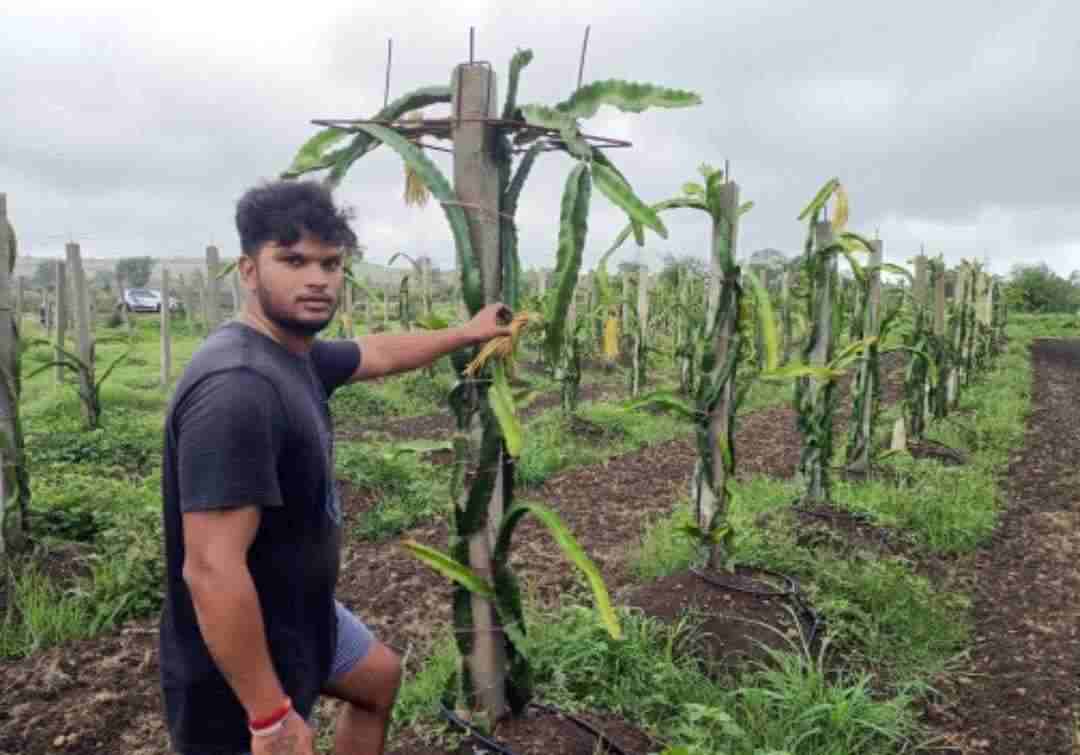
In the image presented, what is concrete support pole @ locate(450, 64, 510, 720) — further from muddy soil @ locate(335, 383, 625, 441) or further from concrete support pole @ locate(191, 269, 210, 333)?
concrete support pole @ locate(191, 269, 210, 333)

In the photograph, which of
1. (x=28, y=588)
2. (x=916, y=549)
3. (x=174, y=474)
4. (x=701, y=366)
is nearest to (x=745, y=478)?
(x=916, y=549)

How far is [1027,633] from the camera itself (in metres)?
4.17

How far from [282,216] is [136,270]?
5384cm

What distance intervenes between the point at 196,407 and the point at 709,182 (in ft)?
9.09

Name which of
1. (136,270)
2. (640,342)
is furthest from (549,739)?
(136,270)

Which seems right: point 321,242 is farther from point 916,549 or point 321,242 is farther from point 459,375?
point 916,549

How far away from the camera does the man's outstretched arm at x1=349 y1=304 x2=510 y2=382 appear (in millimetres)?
2363

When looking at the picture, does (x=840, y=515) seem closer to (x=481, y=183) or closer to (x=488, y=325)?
(x=488, y=325)

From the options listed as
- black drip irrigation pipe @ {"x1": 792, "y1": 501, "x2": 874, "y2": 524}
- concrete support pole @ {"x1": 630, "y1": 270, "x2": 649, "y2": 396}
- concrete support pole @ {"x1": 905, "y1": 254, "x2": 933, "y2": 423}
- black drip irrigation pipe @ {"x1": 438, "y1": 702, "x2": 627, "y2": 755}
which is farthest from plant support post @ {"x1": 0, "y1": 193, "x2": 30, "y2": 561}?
concrete support pole @ {"x1": 630, "y1": 270, "x2": 649, "y2": 396}

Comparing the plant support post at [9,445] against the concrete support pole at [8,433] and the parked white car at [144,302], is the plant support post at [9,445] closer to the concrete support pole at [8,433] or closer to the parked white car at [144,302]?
the concrete support pole at [8,433]

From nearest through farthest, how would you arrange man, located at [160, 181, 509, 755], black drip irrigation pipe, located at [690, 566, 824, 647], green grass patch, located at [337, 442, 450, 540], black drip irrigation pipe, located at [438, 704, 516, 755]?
1. man, located at [160, 181, 509, 755]
2. black drip irrigation pipe, located at [438, 704, 516, 755]
3. black drip irrigation pipe, located at [690, 566, 824, 647]
4. green grass patch, located at [337, 442, 450, 540]

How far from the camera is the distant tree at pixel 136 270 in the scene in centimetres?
4903

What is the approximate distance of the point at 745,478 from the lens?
6953 mm

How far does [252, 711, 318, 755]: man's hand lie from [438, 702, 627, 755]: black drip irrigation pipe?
0.82 meters
